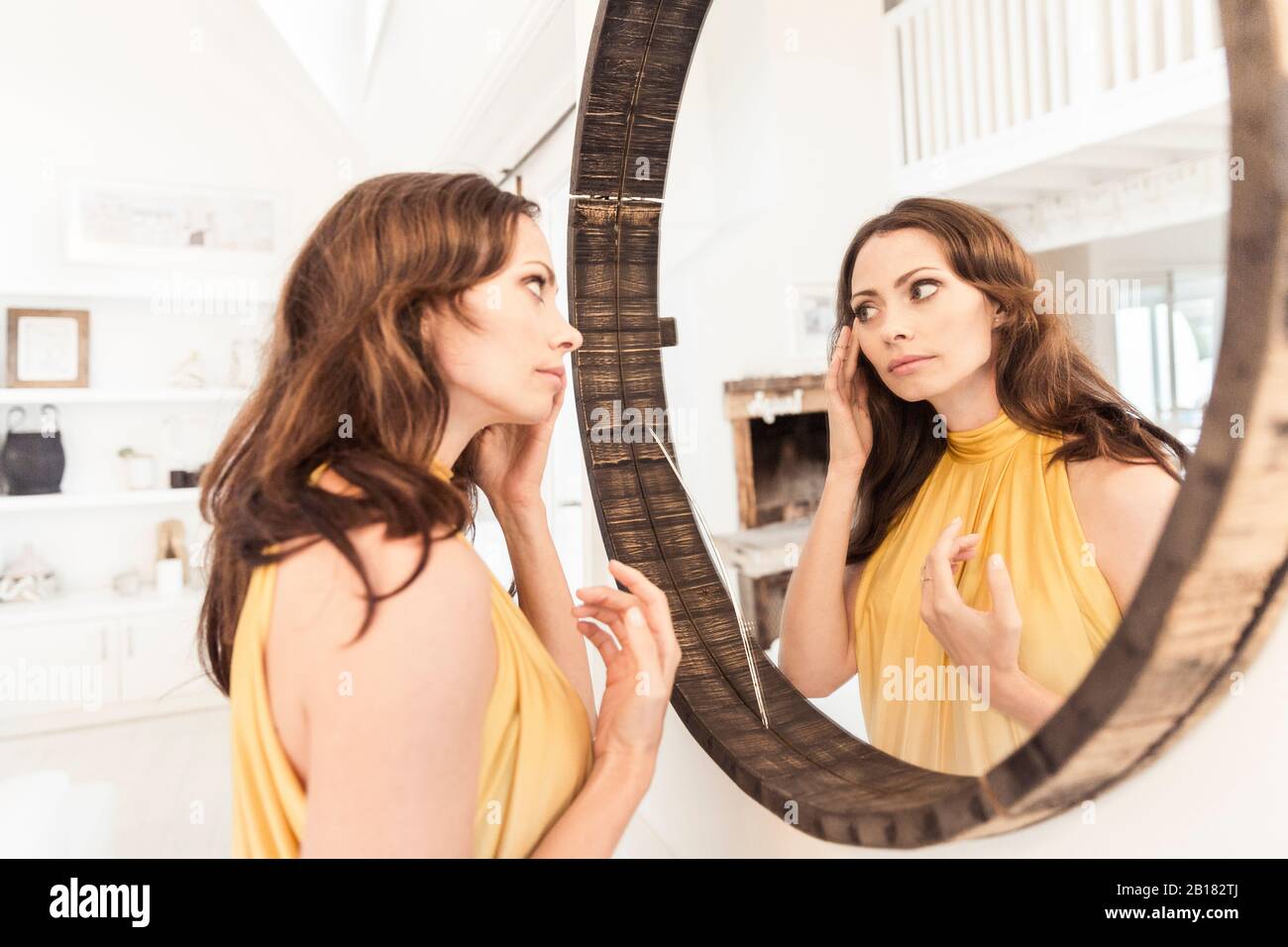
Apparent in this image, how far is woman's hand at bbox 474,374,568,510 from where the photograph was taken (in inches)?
37.8

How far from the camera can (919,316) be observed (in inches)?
Result: 26.8

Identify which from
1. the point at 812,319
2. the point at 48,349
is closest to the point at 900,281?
the point at 812,319

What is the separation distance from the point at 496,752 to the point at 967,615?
384 mm

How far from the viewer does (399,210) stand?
2.40 feet

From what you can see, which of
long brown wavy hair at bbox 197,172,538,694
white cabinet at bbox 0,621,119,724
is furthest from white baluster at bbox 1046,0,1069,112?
white cabinet at bbox 0,621,119,724

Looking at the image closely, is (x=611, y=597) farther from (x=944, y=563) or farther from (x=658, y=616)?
(x=944, y=563)

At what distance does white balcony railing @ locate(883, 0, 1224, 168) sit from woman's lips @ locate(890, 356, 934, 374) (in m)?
0.15

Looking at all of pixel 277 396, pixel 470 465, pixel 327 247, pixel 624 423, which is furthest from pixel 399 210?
pixel 624 423

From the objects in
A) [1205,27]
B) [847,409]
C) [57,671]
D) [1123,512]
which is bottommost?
[57,671]

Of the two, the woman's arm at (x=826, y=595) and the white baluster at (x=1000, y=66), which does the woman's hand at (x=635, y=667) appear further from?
the white baluster at (x=1000, y=66)

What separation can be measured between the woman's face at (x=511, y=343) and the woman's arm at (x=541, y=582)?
0.20 metres

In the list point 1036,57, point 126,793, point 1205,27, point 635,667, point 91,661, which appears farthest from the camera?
point 91,661

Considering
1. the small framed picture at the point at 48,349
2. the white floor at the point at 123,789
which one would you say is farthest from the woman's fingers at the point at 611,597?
the small framed picture at the point at 48,349

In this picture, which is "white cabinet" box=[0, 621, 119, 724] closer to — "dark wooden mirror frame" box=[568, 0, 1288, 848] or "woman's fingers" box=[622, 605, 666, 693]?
"dark wooden mirror frame" box=[568, 0, 1288, 848]
